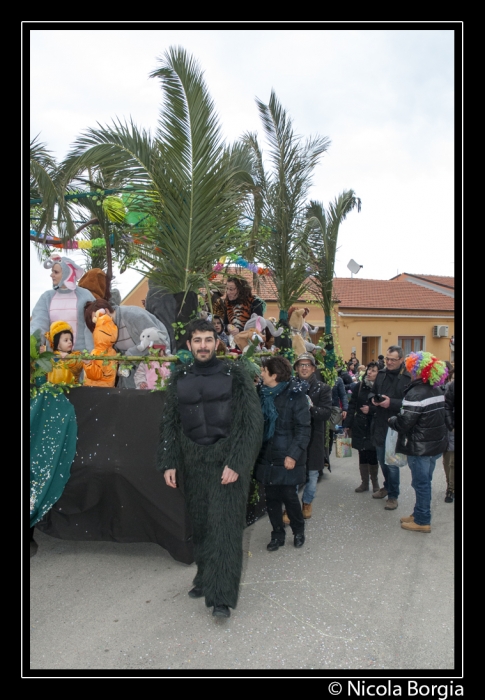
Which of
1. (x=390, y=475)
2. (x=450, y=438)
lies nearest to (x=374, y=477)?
(x=390, y=475)

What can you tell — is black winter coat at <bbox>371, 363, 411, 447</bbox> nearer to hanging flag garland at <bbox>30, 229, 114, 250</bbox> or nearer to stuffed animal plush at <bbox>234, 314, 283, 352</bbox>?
stuffed animal plush at <bbox>234, 314, 283, 352</bbox>

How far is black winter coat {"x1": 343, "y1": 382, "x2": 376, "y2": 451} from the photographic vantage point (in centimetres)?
603

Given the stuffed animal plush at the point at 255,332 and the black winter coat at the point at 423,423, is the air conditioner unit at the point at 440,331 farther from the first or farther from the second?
the black winter coat at the point at 423,423

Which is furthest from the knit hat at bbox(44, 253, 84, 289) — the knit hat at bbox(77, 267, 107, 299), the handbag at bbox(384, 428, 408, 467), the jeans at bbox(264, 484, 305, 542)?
the handbag at bbox(384, 428, 408, 467)

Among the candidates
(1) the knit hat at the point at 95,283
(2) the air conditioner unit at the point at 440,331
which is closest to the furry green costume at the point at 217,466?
(1) the knit hat at the point at 95,283

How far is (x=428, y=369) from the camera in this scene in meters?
Result: 4.87

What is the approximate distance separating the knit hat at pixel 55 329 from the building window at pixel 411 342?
78.0 ft

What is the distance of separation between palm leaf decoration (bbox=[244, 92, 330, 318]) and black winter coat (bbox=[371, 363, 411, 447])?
90.7 inches

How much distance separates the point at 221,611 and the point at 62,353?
2.49 meters

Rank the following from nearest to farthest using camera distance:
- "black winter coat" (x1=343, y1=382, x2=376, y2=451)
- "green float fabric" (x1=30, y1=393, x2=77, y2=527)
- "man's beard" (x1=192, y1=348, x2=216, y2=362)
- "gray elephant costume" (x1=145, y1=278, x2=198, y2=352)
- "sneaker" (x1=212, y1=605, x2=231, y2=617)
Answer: "sneaker" (x1=212, y1=605, x2=231, y2=617) < "man's beard" (x1=192, y1=348, x2=216, y2=362) < "green float fabric" (x1=30, y1=393, x2=77, y2=527) < "gray elephant costume" (x1=145, y1=278, x2=198, y2=352) < "black winter coat" (x1=343, y1=382, x2=376, y2=451)

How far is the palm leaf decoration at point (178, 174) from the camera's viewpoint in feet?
15.0

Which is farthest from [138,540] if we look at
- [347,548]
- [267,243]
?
[267,243]

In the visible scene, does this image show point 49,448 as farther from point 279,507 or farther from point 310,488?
point 310,488

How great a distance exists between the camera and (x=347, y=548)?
4500mm
